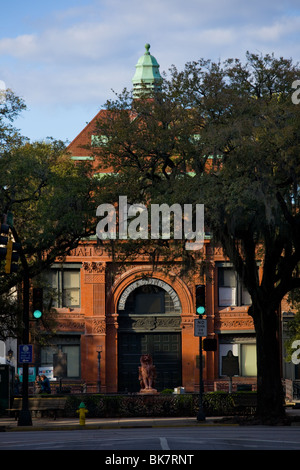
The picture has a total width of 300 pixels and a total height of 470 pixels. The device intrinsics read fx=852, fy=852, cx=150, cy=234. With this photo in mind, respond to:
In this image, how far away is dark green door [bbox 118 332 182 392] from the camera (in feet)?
180

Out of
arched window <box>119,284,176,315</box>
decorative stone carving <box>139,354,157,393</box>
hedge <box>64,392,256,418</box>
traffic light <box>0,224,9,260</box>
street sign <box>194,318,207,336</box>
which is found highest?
arched window <box>119,284,176,315</box>

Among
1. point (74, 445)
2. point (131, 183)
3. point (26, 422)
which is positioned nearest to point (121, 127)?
point (131, 183)

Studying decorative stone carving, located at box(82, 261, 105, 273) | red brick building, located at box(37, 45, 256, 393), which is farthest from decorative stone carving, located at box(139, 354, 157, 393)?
decorative stone carving, located at box(82, 261, 105, 273)

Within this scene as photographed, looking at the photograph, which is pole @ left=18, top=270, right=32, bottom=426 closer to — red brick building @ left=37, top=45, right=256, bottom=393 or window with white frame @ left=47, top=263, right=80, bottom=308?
red brick building @ left=37, top=45, right=256, bottom=393

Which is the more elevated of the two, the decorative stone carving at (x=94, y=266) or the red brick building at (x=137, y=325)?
the decorative stone carving at (x=94, y=266)

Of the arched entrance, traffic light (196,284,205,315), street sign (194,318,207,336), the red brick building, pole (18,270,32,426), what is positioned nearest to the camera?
pole (18,270,32,426)

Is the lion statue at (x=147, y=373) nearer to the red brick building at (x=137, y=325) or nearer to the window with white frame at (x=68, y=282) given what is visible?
the red brick building at (x=137, y=325)

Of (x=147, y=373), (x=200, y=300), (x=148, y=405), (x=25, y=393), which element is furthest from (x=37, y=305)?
(x=147, y=373)

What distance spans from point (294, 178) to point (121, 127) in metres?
6.49

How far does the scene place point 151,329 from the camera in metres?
55.6

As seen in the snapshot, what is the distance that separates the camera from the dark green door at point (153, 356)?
2158 inches

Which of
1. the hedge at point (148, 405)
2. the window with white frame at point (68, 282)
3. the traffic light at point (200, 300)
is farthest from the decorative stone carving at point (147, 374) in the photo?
the traffic light at point (200, 300)

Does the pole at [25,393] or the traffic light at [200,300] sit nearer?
the pole at [25,393]

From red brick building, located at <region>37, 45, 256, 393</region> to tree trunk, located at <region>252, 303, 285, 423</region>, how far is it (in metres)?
25.0
